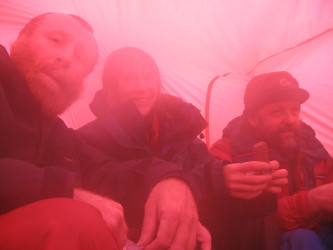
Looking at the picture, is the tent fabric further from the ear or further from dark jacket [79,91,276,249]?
dark jacket [79,91,276,249]

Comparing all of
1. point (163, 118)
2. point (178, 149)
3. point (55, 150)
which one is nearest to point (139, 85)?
point (163, 118)

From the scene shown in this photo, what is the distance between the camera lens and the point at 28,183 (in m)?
0.50

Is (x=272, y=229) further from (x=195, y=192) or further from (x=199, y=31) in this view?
(x=199, y=31)

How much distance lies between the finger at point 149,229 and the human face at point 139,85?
579 millimetres

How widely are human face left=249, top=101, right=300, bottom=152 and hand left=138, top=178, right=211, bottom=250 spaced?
29.6 inches

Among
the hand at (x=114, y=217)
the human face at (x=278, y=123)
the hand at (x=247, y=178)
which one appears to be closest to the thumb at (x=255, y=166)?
the hand at (x=247, y=178)

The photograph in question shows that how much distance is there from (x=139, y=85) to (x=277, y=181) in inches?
25.3

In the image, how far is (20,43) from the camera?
1040 millimetres

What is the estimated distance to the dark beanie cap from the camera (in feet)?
4.44

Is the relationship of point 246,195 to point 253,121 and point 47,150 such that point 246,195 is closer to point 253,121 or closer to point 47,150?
point 47,150

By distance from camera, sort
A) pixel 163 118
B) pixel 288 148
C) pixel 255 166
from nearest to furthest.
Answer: pixel 255 166, pixel 163 118, pixel 288 148

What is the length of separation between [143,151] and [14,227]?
639mm

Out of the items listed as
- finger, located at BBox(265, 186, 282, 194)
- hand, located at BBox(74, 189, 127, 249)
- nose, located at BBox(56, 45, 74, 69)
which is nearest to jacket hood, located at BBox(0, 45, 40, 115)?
nose, located at BBox(56, 45, 74, 69)

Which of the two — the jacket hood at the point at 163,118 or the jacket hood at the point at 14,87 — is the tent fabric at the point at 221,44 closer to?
the jacket hood at the point at 163,118
